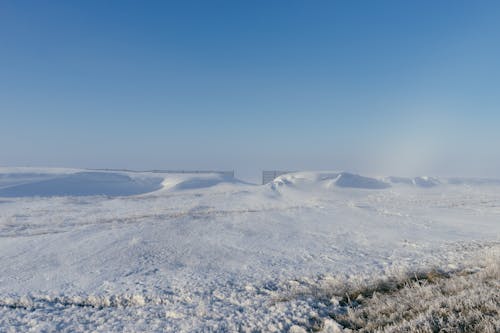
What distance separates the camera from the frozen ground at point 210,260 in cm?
596

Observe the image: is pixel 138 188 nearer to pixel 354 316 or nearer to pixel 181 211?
pixel 181 211

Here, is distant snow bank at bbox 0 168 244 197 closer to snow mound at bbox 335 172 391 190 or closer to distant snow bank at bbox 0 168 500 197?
distant snow bank at bbox 0 168 500 197

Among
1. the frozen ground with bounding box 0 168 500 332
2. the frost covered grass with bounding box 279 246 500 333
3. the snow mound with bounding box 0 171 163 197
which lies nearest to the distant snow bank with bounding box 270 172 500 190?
the frozen ground with bounding box 0 168 500 332

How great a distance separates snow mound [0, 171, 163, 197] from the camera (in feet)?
115

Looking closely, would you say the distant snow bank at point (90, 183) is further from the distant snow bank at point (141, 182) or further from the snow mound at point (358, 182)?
the snow mound at point (358, 182)

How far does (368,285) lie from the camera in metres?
7.06

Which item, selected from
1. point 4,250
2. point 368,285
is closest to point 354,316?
point 368,285

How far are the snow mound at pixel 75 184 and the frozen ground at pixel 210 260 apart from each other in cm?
1501

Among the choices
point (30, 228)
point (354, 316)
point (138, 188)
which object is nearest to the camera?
point (354, 316)

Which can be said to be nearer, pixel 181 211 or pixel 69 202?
pixel 181 211

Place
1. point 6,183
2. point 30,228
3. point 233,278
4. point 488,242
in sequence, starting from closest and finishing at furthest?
point 233,278
point 488,242
point 30,228
point 6,183

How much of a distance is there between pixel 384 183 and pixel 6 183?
4521 cm

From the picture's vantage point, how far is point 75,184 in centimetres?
4075

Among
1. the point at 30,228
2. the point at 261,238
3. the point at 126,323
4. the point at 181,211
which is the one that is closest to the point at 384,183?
the point at 181,211
